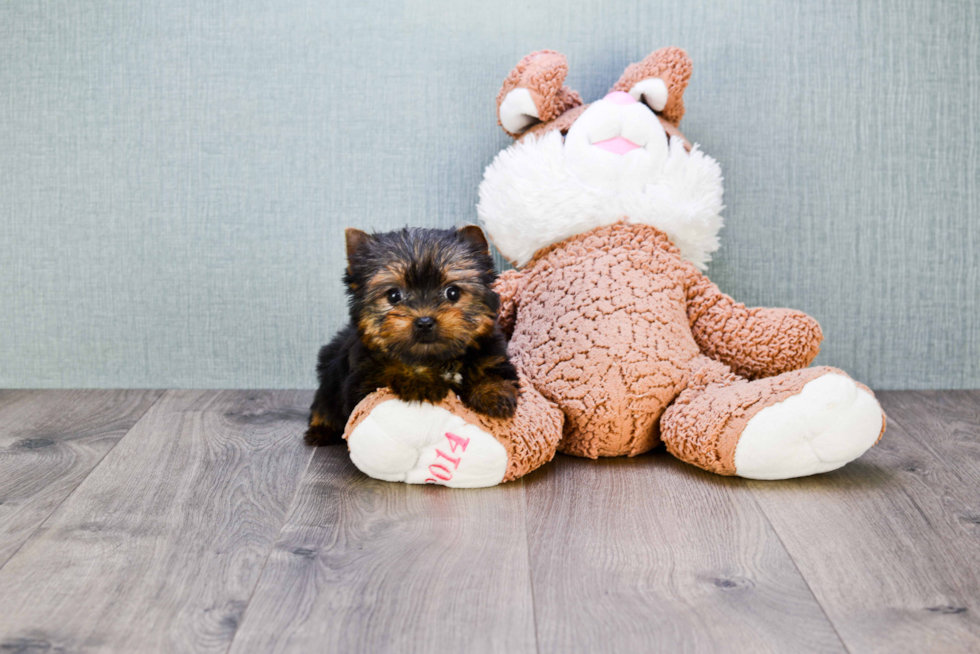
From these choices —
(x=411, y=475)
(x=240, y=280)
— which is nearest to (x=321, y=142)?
(x=240, y=280)

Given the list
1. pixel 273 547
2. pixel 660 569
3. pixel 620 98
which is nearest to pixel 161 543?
pixel 273 547

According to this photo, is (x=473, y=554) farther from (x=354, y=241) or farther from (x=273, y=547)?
(x=354, y=241)

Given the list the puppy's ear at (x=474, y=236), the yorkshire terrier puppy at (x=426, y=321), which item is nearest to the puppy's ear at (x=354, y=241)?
the yorkshire terrier puppy at (x=426, y=321)

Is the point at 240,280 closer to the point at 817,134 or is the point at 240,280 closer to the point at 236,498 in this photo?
the point at 236,498

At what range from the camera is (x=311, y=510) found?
146cm

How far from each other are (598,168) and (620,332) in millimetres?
379

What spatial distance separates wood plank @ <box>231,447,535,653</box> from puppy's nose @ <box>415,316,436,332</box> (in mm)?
331

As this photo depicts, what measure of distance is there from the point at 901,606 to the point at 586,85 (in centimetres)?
145

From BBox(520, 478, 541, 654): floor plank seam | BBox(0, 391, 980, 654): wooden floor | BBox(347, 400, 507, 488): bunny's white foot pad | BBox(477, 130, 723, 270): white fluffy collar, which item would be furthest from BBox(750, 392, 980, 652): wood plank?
BBox(477, 130, 723, 270): white fluffy collar

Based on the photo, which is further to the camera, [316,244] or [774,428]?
[316,244]

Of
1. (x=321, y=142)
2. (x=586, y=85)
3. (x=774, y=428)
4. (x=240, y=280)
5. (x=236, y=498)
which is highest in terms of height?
(x=586, y=85)

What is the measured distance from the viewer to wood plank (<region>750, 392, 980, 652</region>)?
109cm

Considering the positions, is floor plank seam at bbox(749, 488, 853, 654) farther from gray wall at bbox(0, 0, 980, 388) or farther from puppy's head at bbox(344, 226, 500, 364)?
gray wall at bbox(0, 0, 980, 388)

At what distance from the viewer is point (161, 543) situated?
133 cm
